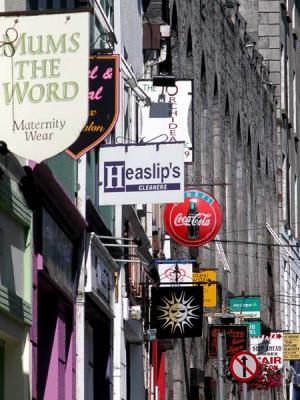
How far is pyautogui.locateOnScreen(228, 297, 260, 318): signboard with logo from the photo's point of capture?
158ft

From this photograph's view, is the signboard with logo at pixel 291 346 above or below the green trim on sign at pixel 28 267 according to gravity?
above

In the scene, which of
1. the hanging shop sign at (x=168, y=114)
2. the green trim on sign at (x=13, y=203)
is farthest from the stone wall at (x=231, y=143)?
the green trim on sign at (x=13, y=203)

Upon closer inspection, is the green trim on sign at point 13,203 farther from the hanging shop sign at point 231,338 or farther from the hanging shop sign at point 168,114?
the hanging shop sign at point 231,338

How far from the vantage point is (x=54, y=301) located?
19.5 m

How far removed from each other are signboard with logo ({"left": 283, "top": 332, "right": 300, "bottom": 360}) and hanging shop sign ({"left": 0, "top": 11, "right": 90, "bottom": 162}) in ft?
137

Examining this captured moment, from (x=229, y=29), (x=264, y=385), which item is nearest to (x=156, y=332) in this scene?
(x=264, y=385)

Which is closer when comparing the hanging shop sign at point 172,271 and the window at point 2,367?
the window at point 2,367

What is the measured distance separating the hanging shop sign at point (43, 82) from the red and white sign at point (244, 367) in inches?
803

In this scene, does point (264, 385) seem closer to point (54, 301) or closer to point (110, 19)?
point (110, 19)

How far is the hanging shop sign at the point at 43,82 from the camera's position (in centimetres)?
1404

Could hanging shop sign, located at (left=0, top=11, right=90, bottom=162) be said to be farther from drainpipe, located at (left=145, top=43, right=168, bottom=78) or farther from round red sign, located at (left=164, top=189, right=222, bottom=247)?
drainpipe, located at (left=145, top=43, right=168, bottom=78)

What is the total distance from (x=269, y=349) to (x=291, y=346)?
3477 mm

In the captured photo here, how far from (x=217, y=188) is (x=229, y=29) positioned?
7.11m

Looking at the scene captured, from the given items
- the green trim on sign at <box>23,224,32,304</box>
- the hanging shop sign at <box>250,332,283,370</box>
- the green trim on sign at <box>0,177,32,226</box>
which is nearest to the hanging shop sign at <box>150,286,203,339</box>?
the green trim on sign at <box>23,224,32,304</box>
